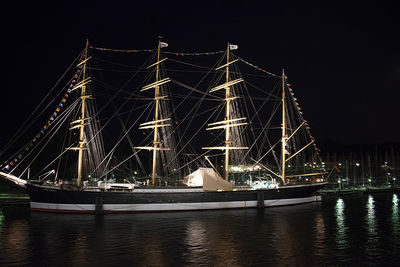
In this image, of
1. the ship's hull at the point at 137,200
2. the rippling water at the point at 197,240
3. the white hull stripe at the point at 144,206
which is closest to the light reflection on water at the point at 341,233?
the rippling water at the point at 197,240

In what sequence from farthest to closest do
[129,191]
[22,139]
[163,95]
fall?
1. [22,139]
2. [163,95]
3. [129,191]

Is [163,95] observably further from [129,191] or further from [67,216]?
[67,216]

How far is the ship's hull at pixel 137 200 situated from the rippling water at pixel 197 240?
5.61 feet

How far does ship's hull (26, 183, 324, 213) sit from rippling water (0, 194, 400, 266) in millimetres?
1711

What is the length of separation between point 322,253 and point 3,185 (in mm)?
56780

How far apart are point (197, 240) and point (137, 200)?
16.0 meters

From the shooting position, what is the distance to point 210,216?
35812 mm

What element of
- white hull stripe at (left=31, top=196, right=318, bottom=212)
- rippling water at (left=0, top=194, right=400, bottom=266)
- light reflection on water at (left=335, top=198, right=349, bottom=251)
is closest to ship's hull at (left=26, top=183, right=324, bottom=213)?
white hull stripe at (left=31, top=196, right=318, bottom=212)

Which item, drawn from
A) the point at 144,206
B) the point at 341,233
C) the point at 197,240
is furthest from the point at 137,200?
the point at 341,233

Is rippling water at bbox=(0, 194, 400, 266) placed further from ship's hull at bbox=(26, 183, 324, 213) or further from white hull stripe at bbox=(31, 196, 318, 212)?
ship's hull at bbox=(26, 183, 324, 213)

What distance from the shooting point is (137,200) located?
3803 cm

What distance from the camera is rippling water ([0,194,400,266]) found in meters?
18.4

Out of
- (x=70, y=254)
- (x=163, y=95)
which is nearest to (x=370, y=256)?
(x=70, y=254)

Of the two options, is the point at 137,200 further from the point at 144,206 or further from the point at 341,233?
the point at 341,233
